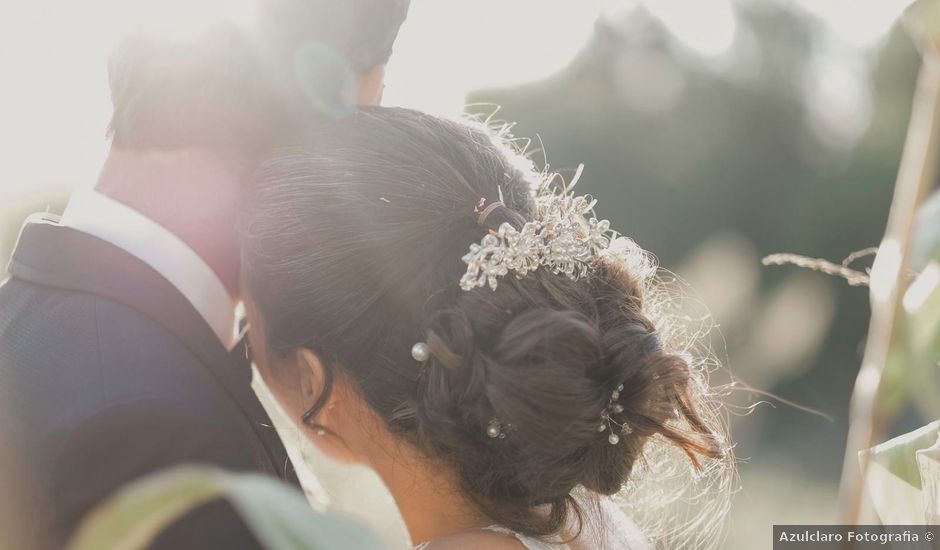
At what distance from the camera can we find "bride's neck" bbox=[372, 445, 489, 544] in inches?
73.5

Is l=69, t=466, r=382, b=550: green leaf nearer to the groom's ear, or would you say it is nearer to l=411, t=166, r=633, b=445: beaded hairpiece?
l=411, t=166, r=633, b=445: beaded hairpiece

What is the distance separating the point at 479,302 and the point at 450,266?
4.0 inches

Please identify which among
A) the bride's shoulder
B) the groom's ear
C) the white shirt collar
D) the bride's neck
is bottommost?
the bride's shoulder

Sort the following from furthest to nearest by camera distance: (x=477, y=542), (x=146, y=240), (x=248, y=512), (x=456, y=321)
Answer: (x=146, y=240), (x=477, y=542), (x=456, y=321), (x=248, y=512)

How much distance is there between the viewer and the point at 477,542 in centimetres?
180

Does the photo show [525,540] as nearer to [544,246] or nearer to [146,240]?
[544,246]

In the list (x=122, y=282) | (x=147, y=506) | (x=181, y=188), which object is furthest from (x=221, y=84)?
(x=147, y=506)

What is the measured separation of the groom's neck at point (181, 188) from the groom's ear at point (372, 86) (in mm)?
339

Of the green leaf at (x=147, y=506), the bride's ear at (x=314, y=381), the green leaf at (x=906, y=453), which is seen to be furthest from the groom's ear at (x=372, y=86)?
the green leaf at (x=147, y=506)

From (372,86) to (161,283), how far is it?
0.68m

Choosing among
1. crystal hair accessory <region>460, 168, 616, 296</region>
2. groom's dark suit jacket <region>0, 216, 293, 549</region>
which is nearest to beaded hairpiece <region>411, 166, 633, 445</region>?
crystal hair accessory <region>460, 168, 616, 296</region>

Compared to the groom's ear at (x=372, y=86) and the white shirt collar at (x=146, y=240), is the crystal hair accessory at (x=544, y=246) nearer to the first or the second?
the groom's ear at (x=372, y=86)

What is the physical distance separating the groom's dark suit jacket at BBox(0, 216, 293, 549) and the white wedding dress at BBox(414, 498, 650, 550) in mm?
475

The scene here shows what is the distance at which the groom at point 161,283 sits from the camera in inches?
62.9
